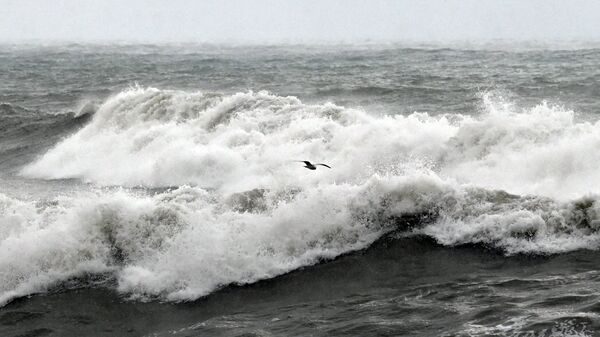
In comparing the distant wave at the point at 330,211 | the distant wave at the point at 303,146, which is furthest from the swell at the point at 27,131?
the distant wave at the point at 330,211

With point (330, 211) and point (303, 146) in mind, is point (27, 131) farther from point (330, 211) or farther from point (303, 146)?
point (330, 211)

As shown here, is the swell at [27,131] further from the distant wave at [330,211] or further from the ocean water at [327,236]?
the distant wave at [330,211]

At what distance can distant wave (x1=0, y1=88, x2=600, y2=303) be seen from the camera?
30.0 ft

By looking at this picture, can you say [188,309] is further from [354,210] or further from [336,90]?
[336,90]

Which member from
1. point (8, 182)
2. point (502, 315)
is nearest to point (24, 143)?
point (8, 182)

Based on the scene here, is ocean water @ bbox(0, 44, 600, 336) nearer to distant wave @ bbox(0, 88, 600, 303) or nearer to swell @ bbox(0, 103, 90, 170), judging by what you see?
distant wave @ bbox(0, 88, 600, 303)

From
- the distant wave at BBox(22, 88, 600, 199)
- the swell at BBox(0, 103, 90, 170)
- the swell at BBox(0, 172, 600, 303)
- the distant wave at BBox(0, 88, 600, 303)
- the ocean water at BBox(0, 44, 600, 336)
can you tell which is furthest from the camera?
the swell at BBox(0, 103, 90, 170)

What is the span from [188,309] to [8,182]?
924 centimetres

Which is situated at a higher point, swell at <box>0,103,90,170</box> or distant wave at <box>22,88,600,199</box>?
distant wave at <box>22,88,600,199</box>

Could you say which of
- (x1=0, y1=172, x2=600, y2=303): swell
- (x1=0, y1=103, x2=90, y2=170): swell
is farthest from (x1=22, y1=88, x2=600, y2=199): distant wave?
(x1=0, y1=172, x2=600, y2=303): swell

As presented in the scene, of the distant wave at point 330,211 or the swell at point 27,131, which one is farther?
the swell at point 27,131

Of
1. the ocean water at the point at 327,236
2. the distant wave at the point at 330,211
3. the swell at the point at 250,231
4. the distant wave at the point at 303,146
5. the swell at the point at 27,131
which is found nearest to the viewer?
the ocean water at the point at 327,236

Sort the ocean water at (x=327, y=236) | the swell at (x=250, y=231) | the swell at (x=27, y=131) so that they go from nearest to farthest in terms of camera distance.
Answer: the ocean water at (x=327, y=236)
the swell at (x=250, y=231)
the swell at (x=27, y=131)

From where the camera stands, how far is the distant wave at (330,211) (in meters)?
9.15
